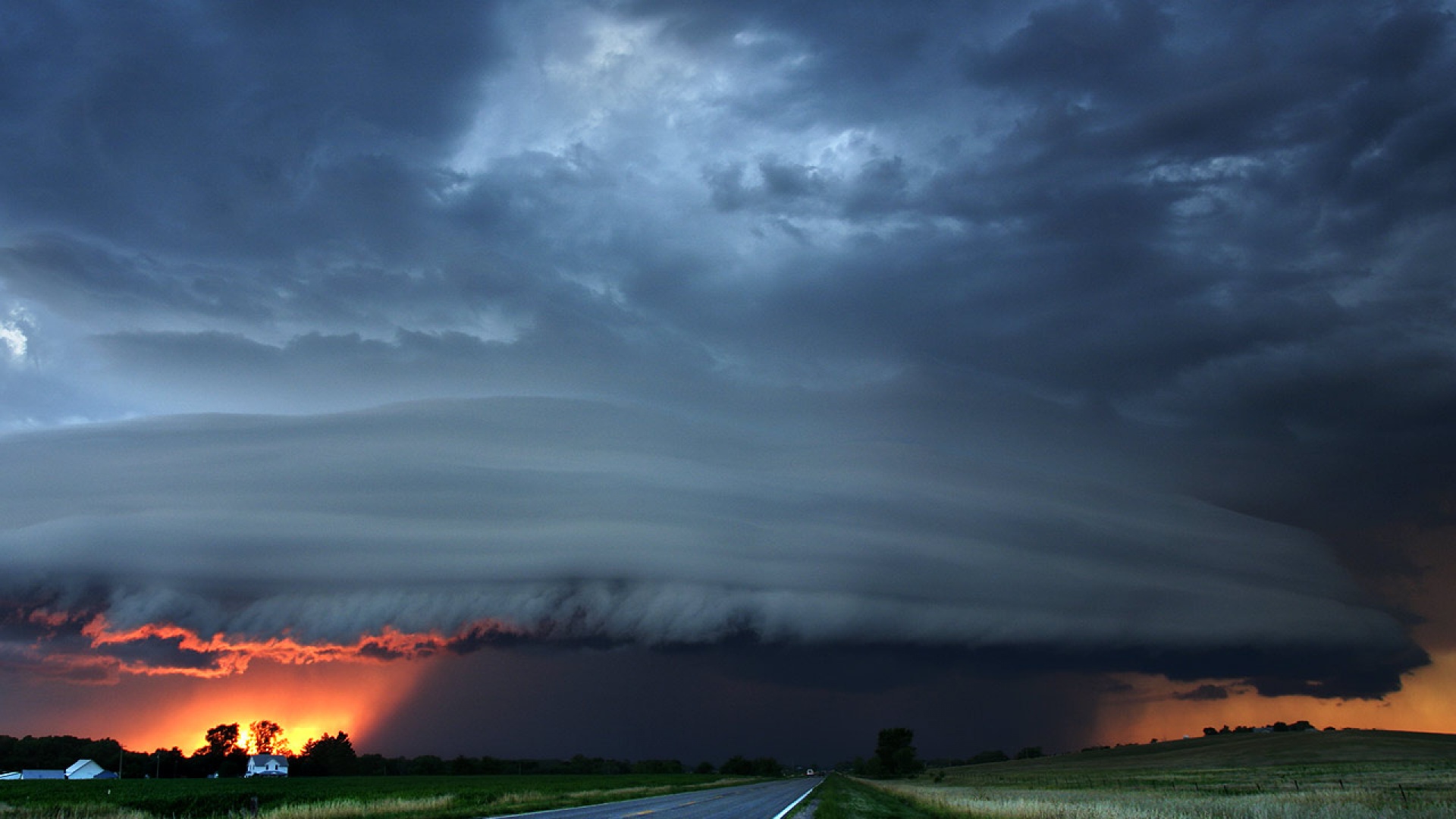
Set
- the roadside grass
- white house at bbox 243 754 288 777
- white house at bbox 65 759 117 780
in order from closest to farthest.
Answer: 1. the roadside grass
2. white house at bbox 65 759 117 780
3. white house at bbox 243 754 288 777

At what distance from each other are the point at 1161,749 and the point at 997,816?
193393 millimetres

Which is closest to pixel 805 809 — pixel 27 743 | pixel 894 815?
pixel 894 815

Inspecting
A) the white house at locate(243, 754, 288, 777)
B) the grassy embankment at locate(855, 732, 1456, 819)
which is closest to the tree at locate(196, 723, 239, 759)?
the white house at locate(243, 754, 288, 777)

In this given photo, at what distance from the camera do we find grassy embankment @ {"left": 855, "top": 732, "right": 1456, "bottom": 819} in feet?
116

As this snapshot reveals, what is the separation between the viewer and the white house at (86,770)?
169375mm

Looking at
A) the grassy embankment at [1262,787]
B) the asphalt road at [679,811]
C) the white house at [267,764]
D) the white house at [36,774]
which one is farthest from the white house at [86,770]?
the asphalt road at [679,811]

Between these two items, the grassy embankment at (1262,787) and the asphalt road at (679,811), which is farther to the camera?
the asphalt road at (679,811)

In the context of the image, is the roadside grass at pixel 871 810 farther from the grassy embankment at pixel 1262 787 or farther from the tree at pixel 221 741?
the tree at pixel 221 741

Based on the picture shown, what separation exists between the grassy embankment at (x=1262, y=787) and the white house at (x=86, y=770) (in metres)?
163

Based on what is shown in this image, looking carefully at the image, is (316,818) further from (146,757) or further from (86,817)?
(146,757)

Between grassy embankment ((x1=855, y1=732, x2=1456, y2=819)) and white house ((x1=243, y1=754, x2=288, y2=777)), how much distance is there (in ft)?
491

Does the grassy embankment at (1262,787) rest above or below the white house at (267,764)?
above

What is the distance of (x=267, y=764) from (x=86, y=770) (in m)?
32.4

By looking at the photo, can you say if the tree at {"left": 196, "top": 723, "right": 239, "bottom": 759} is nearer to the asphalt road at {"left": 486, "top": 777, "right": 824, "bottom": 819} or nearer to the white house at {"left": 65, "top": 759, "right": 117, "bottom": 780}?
the white house at {"left": 65, "top": 759, "right": 117, "bottom": 780}
